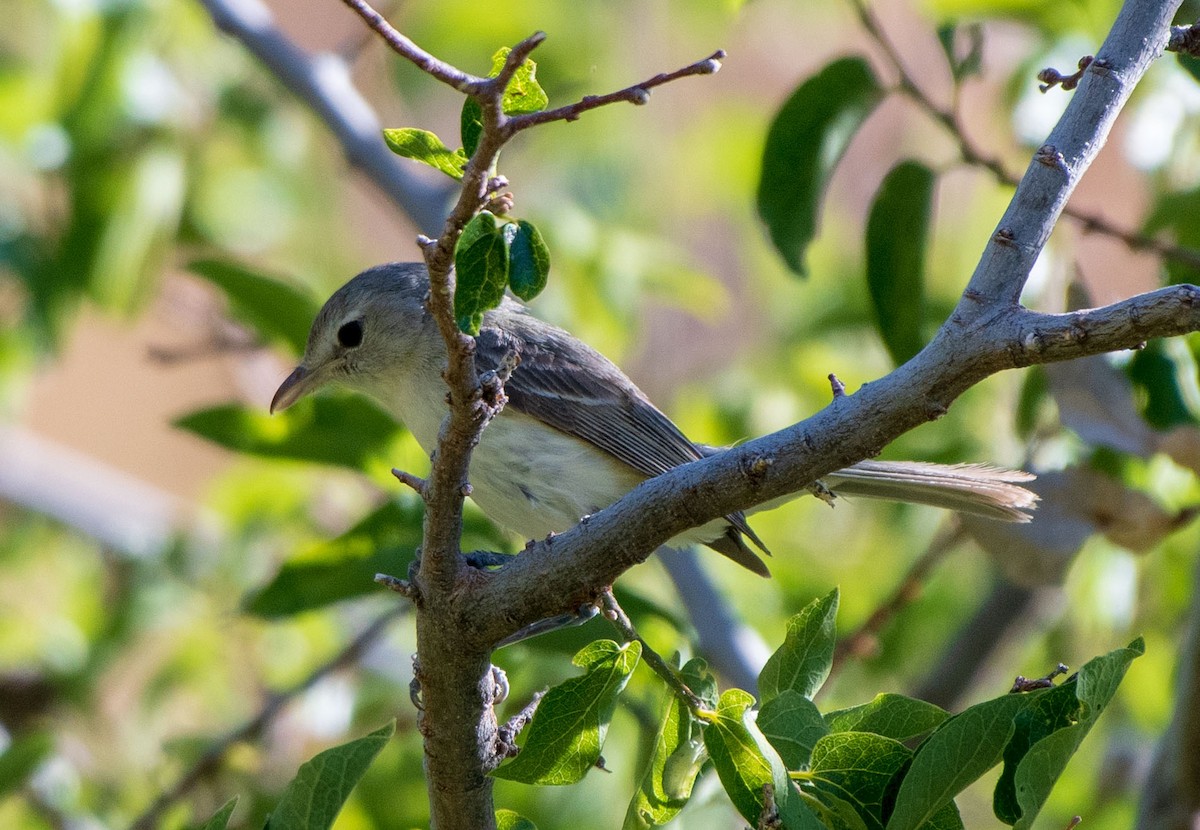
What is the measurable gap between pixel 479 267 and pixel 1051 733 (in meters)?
1.00

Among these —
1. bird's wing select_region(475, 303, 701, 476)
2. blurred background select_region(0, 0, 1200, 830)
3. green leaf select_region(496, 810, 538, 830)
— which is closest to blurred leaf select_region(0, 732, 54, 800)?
blurred background select_region(0, 0, 1200, 830)

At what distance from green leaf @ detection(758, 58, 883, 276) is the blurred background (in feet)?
0.58

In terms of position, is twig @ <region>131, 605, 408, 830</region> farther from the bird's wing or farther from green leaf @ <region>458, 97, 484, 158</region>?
green leaf @ <region>458, 97, 484, 158</region>

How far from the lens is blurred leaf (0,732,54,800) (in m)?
3.11

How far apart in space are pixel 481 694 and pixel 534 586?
25 cm

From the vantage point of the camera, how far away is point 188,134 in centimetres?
482

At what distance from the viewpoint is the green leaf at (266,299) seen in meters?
3.54

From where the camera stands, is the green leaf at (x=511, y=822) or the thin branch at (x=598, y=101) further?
the green leaf at (x=511, y=822)

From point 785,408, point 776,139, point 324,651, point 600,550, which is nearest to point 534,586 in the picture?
point 600,550

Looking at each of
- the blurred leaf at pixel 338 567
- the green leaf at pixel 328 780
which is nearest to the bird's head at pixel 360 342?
the blurred leaf at pixel 338 567

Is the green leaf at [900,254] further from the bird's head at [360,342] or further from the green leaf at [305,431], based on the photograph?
the green leaf at [305,431]

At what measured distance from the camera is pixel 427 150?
170cm

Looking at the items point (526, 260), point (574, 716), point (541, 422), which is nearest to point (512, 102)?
point (526, 260)

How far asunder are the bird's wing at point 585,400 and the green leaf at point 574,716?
141 cm
